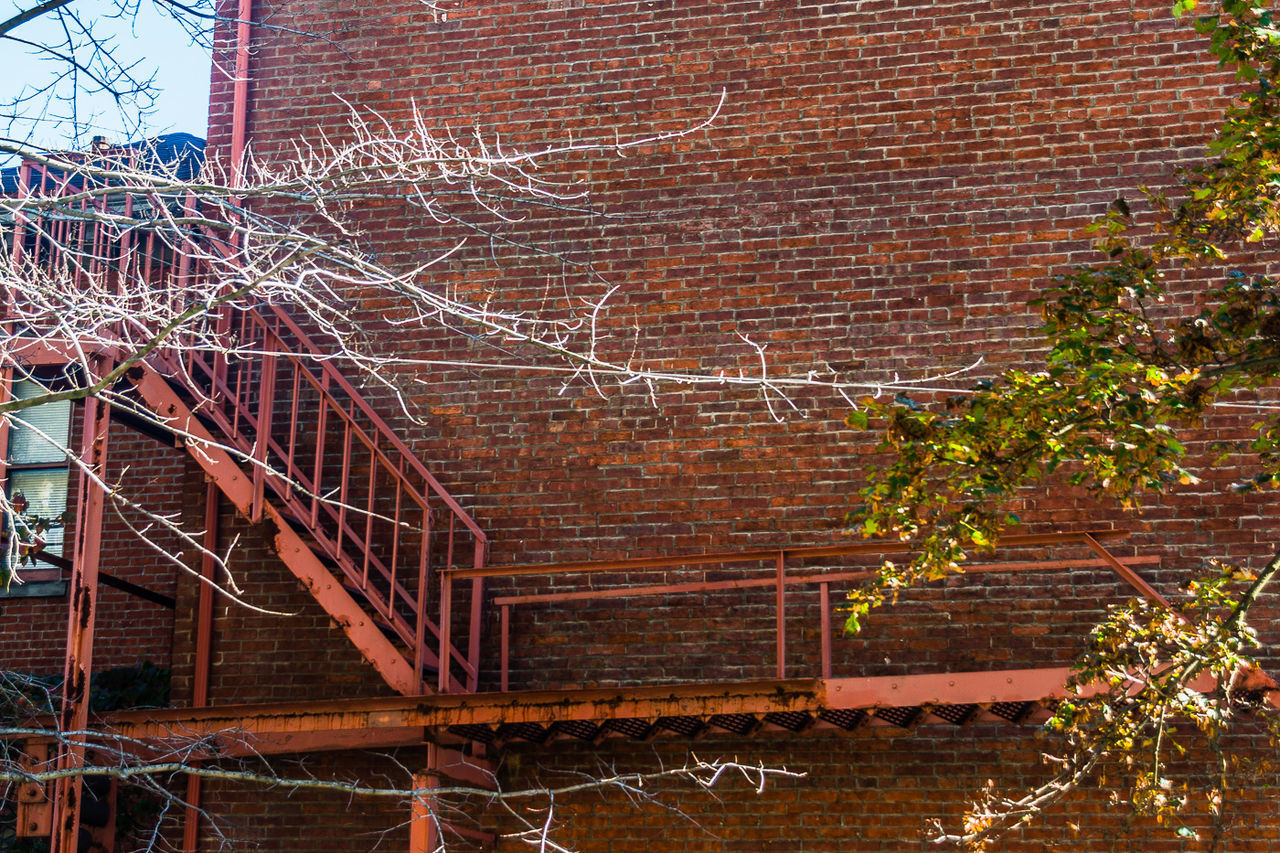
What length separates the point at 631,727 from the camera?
7973 mm

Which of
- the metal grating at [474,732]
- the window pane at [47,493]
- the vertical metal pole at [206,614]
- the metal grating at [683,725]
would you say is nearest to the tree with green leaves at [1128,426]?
the metal grating at [683,725]

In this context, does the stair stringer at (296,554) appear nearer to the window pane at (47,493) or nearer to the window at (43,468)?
the window at (43,468)

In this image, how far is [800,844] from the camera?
8.30 m

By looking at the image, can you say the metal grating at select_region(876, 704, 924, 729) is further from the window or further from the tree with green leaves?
the window

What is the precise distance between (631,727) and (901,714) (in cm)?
160

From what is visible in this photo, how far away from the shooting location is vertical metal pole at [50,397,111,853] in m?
7.25

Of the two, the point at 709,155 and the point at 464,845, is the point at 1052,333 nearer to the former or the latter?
the point at 709,155

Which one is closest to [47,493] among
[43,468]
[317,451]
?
[43,468]

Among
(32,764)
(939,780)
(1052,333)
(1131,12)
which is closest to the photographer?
(1052,333)

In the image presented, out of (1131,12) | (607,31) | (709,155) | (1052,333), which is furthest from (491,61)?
(1052,333)

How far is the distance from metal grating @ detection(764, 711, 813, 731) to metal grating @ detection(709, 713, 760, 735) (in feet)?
0.31

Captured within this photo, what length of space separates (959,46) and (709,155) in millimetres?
1905

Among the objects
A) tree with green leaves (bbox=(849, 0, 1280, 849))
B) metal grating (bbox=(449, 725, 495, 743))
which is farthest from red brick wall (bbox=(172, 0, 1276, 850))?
tree with green leaves (bbox=(849, 0, 1280, 849))

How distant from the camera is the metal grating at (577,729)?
7934mm
